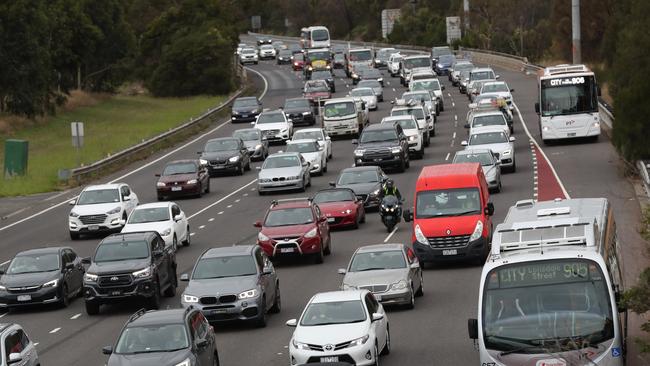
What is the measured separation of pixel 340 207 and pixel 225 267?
12803 millimetres

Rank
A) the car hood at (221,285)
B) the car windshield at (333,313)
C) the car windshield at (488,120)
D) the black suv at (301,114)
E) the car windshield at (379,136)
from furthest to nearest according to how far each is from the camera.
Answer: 1. the black suv at (301,114)
2. the car windshield at (488,120)
3. the car windshield at (379,136)
4. the car hood at (221,285)
5. the car windshield at (333,313)

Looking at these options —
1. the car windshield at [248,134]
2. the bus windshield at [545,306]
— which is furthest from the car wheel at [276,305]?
the car windshield at [248,134]

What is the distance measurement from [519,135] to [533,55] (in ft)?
213

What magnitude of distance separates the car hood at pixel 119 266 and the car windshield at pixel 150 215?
7.97 metres

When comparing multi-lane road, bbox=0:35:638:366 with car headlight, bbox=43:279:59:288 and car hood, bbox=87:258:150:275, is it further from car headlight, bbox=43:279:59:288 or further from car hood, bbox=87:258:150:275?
car hood, bbox=87:258:150:275

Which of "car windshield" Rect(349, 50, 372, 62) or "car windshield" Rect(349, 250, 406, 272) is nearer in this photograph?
"car windshield" Rect(349, 250, 406, 272)

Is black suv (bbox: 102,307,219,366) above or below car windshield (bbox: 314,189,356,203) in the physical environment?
above

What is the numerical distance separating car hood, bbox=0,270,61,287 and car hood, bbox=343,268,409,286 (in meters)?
6.97

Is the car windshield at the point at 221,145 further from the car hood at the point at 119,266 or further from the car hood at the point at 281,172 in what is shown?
the car hood at the point at 119,266

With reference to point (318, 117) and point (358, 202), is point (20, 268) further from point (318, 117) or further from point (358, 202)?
point (318, 117)

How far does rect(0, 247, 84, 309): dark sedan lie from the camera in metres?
29.8

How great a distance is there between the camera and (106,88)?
331 feet

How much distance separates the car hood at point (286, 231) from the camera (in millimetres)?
34281

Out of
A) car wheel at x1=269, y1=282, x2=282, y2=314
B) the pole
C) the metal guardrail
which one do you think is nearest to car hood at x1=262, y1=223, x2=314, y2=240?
car wheel at x1=269, y1=282, x2=282, y2=314
